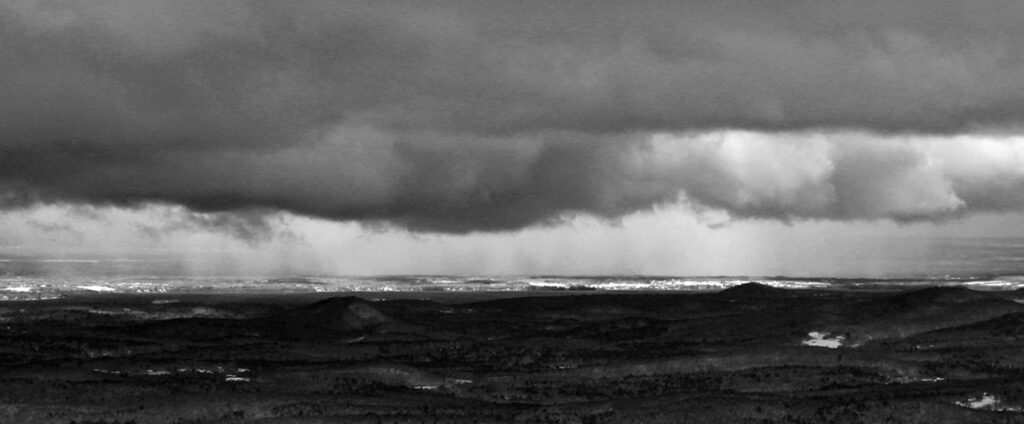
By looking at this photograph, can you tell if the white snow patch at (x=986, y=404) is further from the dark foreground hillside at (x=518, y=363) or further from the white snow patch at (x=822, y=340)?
the white snow patch at (x=822, y=340)

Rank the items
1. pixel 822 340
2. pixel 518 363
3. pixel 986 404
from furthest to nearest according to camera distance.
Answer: pixel 822 340 → pixel 518 363 → pixel 986 404

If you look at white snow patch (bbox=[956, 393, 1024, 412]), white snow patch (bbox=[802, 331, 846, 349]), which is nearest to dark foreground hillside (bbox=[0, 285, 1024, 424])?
white snow patch (bbox=[956, 393, 1024, 412])

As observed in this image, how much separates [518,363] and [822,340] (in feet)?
85.6

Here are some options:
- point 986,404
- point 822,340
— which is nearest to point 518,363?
point 822,340

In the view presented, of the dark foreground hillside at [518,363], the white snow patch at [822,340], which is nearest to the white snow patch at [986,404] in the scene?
the dark foreground hillside at [518,363]

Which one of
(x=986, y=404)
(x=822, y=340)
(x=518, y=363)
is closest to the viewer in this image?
(x=986, y=404)

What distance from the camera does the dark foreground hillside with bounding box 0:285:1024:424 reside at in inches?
3031

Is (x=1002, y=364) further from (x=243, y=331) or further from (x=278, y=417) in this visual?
(x=243, y=331)

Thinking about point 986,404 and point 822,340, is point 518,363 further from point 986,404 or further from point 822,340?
point 986,404

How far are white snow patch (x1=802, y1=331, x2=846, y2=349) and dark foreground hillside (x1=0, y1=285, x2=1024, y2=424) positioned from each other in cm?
24

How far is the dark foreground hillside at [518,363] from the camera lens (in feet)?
253

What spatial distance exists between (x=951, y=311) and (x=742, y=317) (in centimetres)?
1873

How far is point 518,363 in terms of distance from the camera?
350ft

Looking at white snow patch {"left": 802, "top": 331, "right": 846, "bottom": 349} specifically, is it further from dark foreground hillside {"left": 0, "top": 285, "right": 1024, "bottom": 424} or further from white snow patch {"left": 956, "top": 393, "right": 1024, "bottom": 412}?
white snow patch {"left": 956, "top": 393, "right": 1024, "bottom": 412}
